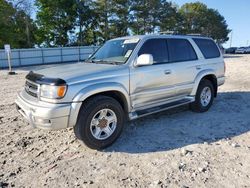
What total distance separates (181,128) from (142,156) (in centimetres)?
152

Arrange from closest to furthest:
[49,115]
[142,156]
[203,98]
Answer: [49,115]
[142,156]
[203,98]

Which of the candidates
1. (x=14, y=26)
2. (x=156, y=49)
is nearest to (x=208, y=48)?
(x=156, y=49)

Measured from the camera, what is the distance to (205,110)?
21.5 ft

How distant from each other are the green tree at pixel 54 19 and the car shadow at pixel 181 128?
119 ft

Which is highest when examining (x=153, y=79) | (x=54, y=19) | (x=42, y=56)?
(x=54, y=19)

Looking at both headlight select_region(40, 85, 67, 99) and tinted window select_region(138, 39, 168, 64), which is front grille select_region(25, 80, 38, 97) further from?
tinted window select_region(138, 39, 168, 64)

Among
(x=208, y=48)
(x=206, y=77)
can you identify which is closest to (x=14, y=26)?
(x=208, y=48)

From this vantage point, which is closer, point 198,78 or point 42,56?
point 198,78

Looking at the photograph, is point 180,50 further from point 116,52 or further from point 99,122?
point 99,122

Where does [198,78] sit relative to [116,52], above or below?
below

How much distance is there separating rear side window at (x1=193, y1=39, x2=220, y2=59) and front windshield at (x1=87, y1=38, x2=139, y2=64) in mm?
1970

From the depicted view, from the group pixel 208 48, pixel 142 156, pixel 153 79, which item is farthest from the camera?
pixel 208 48

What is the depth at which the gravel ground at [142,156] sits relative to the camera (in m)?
3.53

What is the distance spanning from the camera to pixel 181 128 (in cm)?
540
